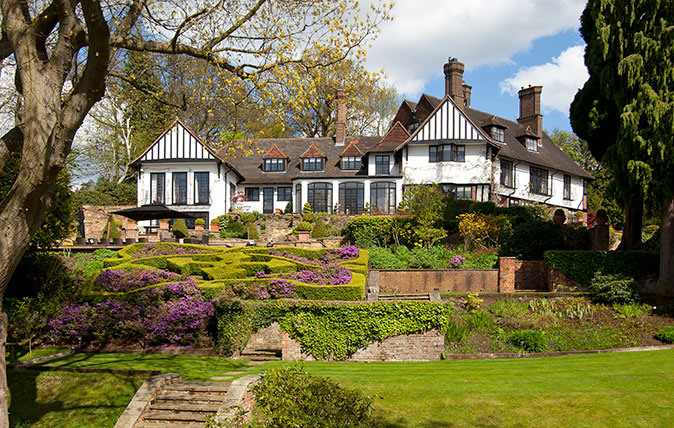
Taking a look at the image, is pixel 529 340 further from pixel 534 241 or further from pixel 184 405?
pixel 534 241

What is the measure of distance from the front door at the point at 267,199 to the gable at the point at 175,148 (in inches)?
192

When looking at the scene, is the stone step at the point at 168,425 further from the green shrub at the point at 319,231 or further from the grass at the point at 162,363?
the green shrub at the point at 319,231

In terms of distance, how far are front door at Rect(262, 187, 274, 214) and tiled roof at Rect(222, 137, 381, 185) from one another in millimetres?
664

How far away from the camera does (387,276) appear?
23.3 m

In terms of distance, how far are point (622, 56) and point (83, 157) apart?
39.5m

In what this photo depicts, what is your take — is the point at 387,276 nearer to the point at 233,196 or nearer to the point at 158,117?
the point at 233,196

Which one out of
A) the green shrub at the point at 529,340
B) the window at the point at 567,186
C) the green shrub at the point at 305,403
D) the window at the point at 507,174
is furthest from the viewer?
the window at the point at 567,186

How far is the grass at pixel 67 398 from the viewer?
10445 millimetres

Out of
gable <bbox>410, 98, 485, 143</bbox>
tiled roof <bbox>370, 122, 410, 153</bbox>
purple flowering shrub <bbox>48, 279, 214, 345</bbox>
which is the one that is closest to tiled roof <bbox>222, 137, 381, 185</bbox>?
tiled roof <bbox>370, 122, 410, 153</bbox>

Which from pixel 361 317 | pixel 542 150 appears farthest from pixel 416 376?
pixel 542 150

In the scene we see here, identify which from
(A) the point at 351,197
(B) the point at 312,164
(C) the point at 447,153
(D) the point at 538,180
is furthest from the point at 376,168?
(D) the point at 538,180

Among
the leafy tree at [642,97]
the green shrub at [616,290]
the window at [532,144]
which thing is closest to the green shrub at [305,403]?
the green shrub at [616,290]

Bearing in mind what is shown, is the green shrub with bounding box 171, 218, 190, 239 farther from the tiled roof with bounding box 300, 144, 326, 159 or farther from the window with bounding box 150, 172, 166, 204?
the tiled roof with bounding box 300, 144, 326, 159

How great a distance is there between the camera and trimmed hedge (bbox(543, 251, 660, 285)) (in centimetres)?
2130
